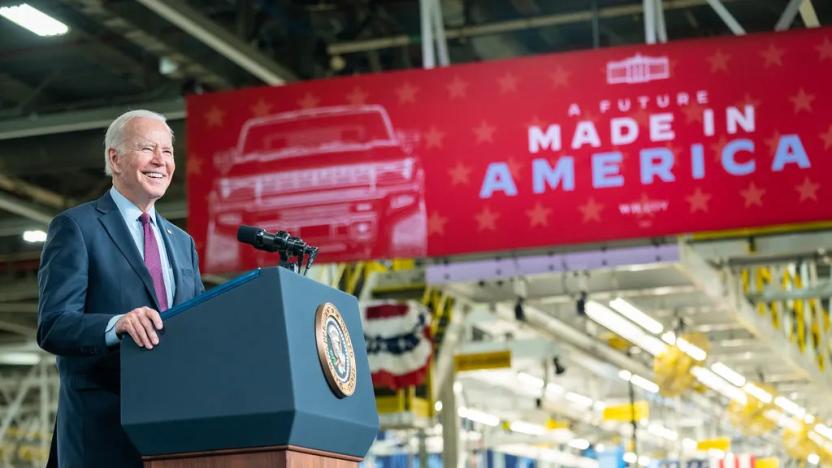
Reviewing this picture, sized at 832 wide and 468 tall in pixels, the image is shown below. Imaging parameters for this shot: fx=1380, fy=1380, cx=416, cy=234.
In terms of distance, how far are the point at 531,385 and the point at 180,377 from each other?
23.6 metres

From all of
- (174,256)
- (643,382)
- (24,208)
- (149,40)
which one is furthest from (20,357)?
(174,256)

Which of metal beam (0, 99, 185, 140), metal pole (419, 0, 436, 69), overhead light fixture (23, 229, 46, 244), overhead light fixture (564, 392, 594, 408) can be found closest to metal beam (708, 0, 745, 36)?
metal pole (419, 0, 436, 69)

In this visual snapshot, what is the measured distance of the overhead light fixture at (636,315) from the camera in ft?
49.0

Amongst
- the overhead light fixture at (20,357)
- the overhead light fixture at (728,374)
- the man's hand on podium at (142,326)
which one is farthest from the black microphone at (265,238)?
the overhead light fixture at (20,357)

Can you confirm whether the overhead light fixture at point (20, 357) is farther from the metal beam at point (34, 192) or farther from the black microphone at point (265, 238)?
the black microphone at point (265, 238)

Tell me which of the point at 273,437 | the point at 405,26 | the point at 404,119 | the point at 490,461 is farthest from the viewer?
the point at 490,461

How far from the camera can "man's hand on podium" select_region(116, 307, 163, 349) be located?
2.62 m

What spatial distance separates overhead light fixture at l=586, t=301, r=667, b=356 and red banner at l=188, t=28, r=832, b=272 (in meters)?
6.97

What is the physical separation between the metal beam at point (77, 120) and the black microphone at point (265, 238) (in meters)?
8.26

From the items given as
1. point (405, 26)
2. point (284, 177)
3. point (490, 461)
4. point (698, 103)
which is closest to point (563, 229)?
point (698, 103)

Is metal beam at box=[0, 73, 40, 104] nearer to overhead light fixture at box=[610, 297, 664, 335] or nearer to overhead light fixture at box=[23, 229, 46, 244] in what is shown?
overhead light fixture at box=[23, 229, 46, 244]

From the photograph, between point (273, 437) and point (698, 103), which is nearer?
point (273, 437)

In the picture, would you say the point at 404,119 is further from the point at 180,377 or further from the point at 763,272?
the point at 763,272

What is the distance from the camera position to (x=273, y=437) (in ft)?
8.41
